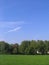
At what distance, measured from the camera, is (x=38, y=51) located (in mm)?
90438

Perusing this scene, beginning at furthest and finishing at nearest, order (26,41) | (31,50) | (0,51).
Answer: (26,41)
(31,50)
(0,51)

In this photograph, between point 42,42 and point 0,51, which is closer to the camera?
point 0,51

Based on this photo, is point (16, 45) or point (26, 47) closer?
point (26, 47)

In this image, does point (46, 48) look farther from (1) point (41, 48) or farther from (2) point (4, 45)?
(2) point (4, 45)

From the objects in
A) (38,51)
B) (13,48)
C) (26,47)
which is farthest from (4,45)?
(38,51)

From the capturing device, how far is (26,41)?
312 feet

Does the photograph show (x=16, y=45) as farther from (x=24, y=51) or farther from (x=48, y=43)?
(x=48, y=43)

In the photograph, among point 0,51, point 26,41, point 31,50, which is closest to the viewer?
point 0,51

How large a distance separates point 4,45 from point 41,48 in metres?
18.2

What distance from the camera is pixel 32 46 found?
8850 centimetres

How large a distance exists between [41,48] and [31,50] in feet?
17.0

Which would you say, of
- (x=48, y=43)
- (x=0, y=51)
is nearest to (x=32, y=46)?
(x=48, y=43)

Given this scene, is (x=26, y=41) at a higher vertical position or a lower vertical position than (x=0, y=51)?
higher

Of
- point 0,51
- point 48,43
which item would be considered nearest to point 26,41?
point 48,43
